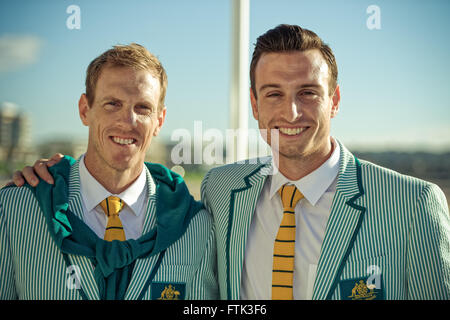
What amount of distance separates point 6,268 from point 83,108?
30.1 inches

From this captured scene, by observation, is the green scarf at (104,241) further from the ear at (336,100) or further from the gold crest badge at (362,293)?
the ear at (336,100)

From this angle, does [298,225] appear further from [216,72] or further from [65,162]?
[216,72]

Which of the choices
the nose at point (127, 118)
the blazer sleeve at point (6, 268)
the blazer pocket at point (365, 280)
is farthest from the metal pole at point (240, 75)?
the blazer sleeve at point (6, 268)

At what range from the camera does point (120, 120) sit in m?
1.79

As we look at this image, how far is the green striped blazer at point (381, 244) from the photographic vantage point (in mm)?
1595

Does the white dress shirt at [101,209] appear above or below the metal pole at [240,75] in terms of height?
below

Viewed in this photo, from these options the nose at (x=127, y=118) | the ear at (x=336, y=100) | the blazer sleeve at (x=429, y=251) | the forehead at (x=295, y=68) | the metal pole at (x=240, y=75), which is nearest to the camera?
the blazer sleeve at (x=429, y=251)

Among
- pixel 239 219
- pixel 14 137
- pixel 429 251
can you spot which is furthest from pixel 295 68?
pixel 14 137

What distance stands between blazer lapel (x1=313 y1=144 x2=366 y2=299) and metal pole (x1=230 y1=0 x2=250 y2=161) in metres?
0.95

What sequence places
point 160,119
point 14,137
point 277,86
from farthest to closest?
point 14,137 < point 160,119 < point 277,86

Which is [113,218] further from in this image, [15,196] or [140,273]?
[15,196]

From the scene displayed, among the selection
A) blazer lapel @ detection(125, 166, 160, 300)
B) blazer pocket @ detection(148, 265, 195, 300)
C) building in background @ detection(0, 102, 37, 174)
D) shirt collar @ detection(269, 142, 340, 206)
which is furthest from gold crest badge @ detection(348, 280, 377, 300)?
building in background @ detection(0, 102, 37, 174)

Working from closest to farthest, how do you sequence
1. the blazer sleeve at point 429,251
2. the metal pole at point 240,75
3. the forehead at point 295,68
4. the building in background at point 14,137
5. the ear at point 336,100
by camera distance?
1. the blazer sleeve at point 429,251
2. the forehead at point 295,68
3. the ear at point 336,100
4. the metal pole at point 240,75
5. the building in background at point 14,137
